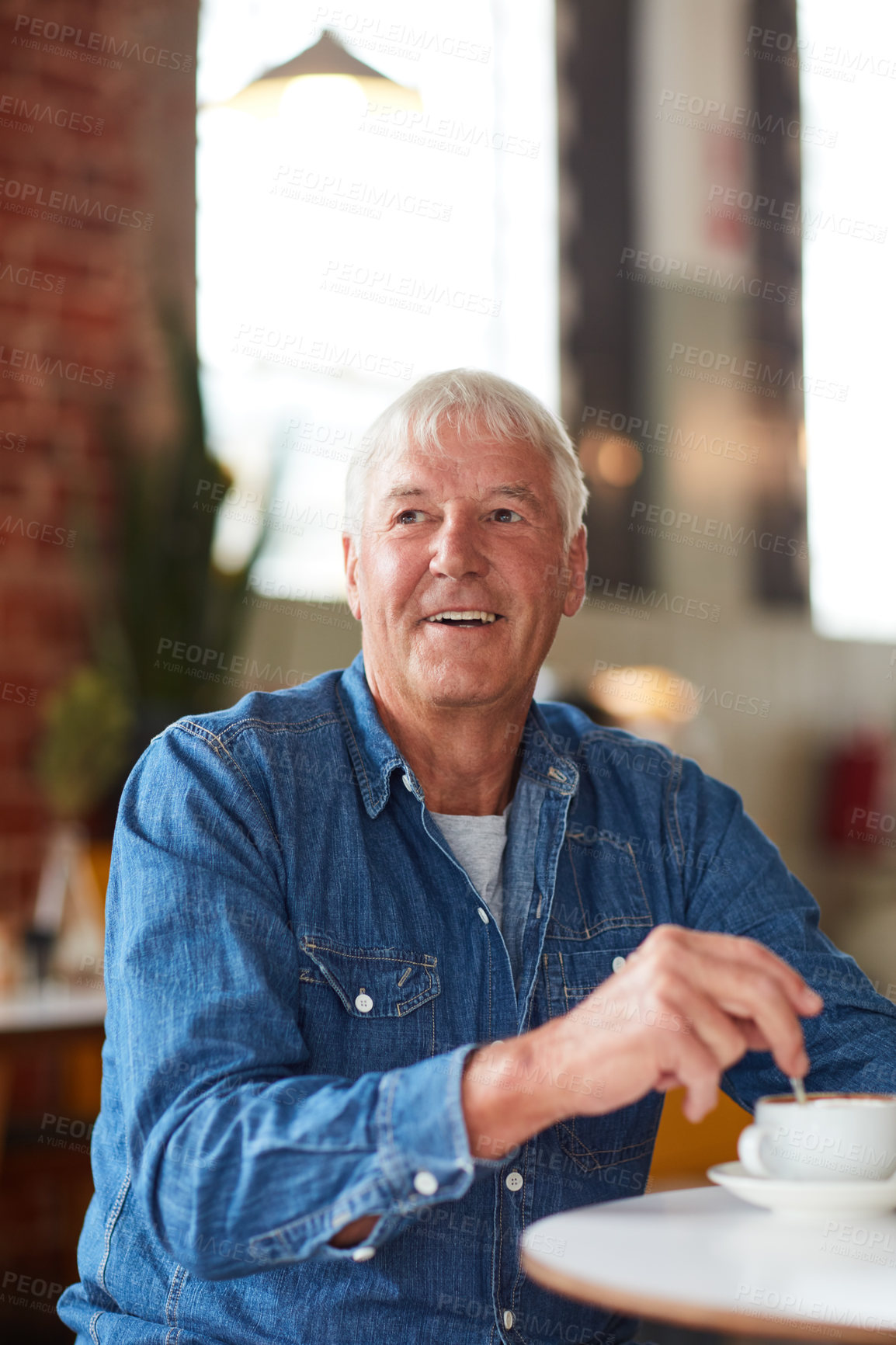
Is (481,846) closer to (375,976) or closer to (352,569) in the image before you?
(375,976)

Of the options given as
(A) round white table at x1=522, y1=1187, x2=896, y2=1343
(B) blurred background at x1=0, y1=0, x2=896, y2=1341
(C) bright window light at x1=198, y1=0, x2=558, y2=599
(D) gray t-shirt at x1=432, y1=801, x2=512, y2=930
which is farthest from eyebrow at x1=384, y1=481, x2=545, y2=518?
(C) bright window light at x1=198, y1=0, x2=558, y2=599

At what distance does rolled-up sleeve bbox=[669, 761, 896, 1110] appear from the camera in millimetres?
1300

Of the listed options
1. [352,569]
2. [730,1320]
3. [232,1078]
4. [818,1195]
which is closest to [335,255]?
[352,569]

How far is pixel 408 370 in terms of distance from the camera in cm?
409

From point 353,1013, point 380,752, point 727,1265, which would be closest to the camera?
point 727,1265

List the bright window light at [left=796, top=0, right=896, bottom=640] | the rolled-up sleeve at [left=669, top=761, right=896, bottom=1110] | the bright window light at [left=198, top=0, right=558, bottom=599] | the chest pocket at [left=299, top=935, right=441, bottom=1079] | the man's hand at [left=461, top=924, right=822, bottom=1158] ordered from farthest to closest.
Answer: the bright window light at [left=796, top=0, right=896, bottom=640]
the bright window light at [left=198, top=0, right=558, bottom=599]
the rolled-up sleeve at [left=669, top=761, right=896, bottom=1110]
the chest pocket at [left=299, top=935, right=441, bottom=1079]
the man's hand at [left=461, top=924, right=822, bottom=1158]

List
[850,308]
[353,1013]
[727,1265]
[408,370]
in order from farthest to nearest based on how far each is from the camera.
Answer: [850,308]
[408,370]
[353,1013]
[727,1265]

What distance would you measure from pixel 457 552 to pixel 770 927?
51 cm

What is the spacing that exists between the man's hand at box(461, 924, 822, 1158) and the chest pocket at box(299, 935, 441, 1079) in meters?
0.26

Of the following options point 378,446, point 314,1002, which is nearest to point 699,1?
point 378,446

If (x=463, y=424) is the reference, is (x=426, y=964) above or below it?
below

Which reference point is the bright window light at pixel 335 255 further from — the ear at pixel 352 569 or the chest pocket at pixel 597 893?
the chest pocket at pixel 597 893

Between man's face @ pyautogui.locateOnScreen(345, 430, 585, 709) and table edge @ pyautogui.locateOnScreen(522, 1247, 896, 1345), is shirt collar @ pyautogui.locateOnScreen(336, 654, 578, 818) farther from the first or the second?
table edge @ pyautogui.locateOnScreen(522, 1247, 896, 1345)

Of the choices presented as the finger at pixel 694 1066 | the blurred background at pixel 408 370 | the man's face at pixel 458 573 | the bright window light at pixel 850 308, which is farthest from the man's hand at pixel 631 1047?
the bright window light at pixel 850 308
